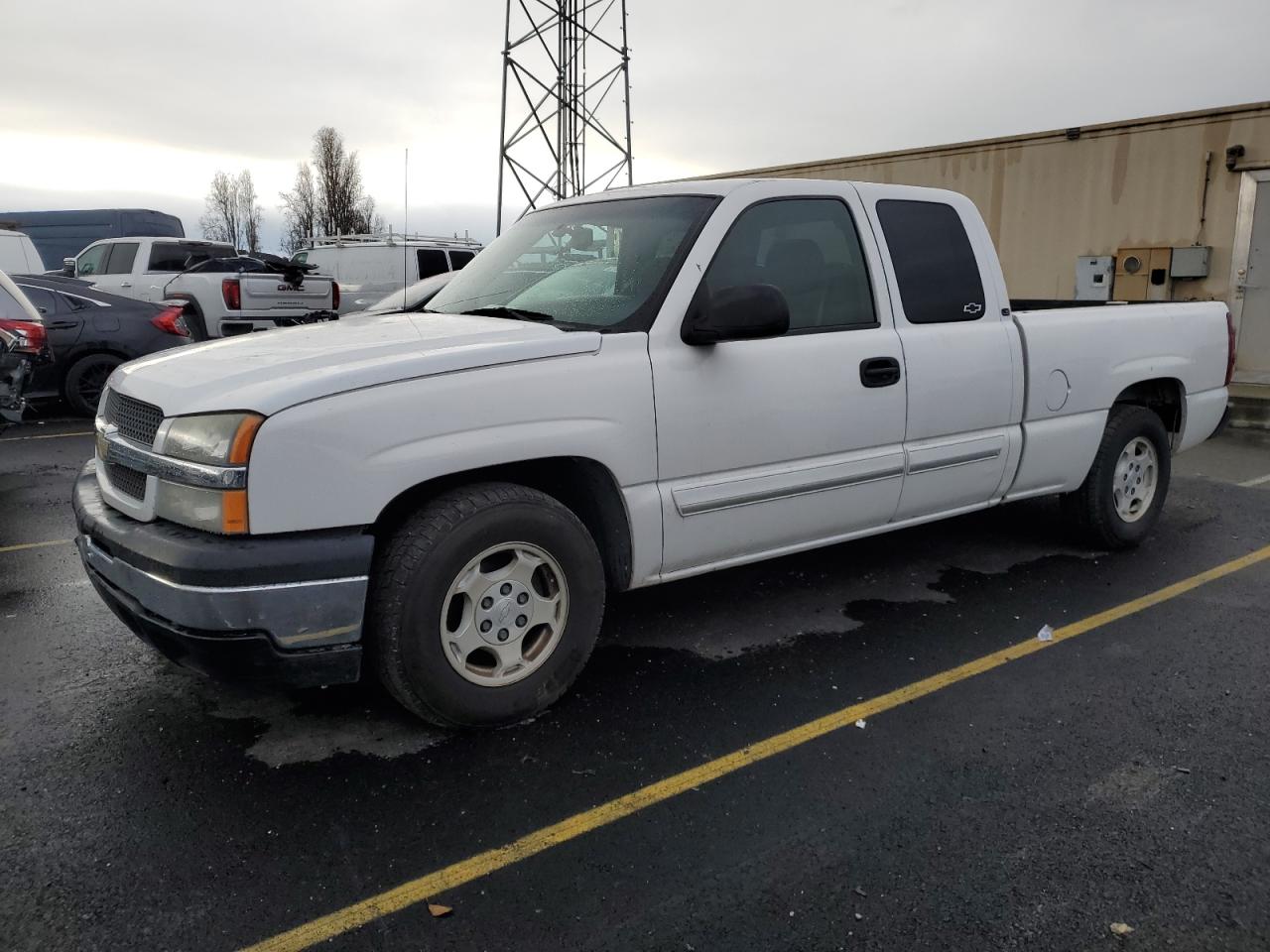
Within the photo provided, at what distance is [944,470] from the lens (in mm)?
4492

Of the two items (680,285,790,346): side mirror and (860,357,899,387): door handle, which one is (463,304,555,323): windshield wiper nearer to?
(680,285,790,346): side mirror

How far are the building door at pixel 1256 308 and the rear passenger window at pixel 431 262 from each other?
36.4 feet

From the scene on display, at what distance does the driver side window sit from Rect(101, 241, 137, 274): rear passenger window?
6.4 inches

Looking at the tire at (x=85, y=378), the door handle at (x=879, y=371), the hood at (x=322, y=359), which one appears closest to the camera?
the hood at (x=322, y=359)

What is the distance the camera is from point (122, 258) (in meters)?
16.0

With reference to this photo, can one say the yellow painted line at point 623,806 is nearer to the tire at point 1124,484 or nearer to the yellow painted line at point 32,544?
the tire at point 1124,484

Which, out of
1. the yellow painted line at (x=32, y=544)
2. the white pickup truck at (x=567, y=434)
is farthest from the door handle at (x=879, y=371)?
the yellow painted line at (x=32, y=544)

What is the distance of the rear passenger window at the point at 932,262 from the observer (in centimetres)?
441

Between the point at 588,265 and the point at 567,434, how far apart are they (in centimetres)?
101

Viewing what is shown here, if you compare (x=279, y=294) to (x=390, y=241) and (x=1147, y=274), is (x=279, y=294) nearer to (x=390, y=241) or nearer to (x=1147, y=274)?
(x=390, y=241)

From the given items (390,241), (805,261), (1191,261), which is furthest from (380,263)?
(805,261)

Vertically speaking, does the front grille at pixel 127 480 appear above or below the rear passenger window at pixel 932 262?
below

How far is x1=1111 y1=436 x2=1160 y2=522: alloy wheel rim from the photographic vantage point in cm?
542

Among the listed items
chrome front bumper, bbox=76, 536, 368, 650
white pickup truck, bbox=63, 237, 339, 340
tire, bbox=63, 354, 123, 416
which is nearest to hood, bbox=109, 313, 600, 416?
chrome front bumper, bbox=76, 536, 368, 650
